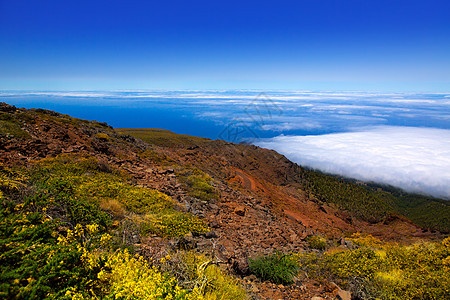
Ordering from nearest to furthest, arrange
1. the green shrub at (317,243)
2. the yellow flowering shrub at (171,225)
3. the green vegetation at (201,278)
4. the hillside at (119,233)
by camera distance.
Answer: the hillside at (119,233) → the green vegetation at (201,278) → the yellow flowering shrub at (171,225) → the green shrub at (317,243)

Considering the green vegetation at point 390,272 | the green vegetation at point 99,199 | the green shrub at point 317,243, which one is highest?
the green vegetation at point 99,199

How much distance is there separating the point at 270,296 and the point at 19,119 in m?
15.6

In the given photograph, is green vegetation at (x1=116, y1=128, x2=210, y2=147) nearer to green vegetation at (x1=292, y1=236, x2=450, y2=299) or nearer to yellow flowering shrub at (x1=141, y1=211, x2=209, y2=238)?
yellow flowering shrub at (x1=141, y1=211, x2=209, y2=238)

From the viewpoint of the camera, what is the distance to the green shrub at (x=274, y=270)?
17.8ft

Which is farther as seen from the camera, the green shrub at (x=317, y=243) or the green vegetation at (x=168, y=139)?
the green vegetation at (x=168, y=139)

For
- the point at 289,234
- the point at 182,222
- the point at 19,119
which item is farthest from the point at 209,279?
the point at 19,119

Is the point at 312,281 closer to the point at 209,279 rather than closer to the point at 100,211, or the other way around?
the point at 209,279

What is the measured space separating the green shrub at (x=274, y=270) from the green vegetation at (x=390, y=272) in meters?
Answer: 0.69

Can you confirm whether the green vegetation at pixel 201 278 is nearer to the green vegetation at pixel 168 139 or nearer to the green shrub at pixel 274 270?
the green shrub at pixel 274 270

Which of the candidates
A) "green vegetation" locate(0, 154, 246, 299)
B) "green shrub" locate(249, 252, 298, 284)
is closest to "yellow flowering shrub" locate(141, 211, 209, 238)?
"green vegetation" locate(0, 154, 246, 299)

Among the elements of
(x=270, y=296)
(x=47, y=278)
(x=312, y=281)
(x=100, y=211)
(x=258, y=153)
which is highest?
(x=47, y=278)

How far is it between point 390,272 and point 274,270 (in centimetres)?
311

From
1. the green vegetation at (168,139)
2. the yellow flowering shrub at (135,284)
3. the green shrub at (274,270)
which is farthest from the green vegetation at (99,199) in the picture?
the green vegetation at (168,139)

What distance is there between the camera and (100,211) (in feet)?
19.7
